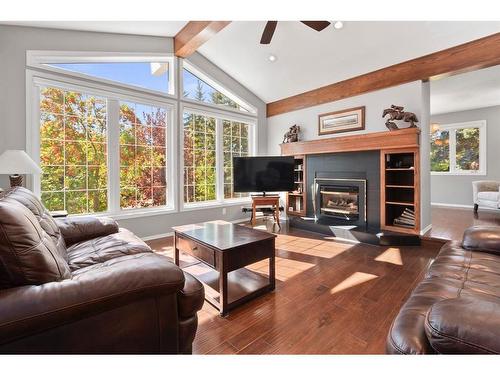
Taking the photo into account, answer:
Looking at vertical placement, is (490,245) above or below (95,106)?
below

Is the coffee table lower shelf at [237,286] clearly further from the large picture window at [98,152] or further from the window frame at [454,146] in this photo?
the window frame at [454,146]

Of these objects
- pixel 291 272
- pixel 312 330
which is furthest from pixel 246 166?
pixel 312 330

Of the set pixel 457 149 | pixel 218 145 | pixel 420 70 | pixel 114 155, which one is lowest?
pixel 114 155

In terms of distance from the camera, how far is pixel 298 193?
17.5 feet

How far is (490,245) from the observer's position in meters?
1.79

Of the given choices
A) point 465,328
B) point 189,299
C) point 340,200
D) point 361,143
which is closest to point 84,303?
point 189,299

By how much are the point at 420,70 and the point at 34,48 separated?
512 centimetres

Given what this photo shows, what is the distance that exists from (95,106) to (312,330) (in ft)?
12.8

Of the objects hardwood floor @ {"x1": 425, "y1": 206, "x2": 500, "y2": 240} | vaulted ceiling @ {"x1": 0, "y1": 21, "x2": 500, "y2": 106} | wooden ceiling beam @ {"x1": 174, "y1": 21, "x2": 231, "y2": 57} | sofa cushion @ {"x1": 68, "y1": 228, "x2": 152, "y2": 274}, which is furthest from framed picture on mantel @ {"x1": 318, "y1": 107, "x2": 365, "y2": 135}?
sofa cushion @ {"x1": 68, "y1": 228, "x2": 152, "y2": 274}

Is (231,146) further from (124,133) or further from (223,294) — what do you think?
(223,294)

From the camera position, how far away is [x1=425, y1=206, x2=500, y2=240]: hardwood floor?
3893 mm
